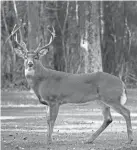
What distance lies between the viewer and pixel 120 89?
1163 centimetres

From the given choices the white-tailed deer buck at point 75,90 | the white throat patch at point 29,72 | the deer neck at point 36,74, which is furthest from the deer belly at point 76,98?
the white throat patch at point 29,72

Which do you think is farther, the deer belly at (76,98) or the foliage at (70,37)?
the foliage at (70,37)

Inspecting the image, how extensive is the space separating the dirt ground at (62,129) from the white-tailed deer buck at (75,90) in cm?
39

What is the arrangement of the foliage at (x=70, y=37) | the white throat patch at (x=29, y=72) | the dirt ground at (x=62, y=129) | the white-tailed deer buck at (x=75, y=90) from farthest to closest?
the foliage at (x=70, y=37), the white throat patch at (x=29, y=72), the white-tailed deer buck at (x=75, y=90), the dirt ground at (x=62, y=129)

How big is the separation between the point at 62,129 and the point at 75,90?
7.41 ft

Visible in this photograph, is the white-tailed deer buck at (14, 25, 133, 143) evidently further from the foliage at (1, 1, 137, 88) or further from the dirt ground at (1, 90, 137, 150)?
the foliage at (1, 1, 137, 88)

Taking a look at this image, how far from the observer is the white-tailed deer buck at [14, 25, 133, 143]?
1148 centimetres

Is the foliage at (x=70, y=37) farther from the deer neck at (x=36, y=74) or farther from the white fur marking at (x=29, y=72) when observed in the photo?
the white fur marking at (x=29, y=72)

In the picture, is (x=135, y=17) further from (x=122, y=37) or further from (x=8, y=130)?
(x=8, y=130)

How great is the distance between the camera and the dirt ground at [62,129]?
36.4 ft

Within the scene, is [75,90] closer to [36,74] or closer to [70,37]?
[36,74]

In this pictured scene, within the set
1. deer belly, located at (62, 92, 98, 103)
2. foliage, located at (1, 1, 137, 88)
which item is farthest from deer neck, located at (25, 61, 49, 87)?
foliage, located at (1, 1, 137, 88)

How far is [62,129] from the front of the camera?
13898 mm

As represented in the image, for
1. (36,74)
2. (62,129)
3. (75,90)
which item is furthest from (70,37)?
(75,90)
